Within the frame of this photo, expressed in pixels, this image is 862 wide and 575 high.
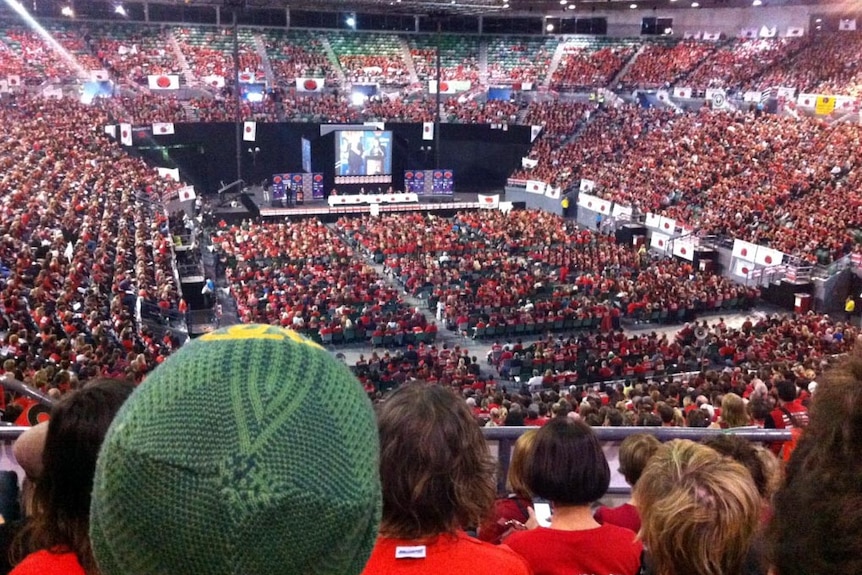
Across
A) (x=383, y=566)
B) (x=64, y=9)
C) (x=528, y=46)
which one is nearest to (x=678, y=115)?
(x=528, y=46)

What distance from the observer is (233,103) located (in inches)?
1405

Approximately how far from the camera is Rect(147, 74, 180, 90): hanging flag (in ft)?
117

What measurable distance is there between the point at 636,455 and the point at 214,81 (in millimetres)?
37473

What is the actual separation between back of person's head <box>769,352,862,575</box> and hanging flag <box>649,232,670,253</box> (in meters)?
25.1

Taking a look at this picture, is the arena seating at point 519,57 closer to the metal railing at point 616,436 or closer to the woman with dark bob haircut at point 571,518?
the metal railing at point 616,436

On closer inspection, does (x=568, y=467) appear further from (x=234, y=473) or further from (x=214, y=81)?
(x=214, y=81)

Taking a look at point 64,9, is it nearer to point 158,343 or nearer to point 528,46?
point 528,46

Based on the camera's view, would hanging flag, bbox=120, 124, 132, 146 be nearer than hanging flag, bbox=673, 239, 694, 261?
No

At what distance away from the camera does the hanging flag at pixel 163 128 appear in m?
31.3

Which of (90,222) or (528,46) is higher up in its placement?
(528,46)

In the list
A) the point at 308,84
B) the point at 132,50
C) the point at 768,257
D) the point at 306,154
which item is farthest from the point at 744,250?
the point at 132,50

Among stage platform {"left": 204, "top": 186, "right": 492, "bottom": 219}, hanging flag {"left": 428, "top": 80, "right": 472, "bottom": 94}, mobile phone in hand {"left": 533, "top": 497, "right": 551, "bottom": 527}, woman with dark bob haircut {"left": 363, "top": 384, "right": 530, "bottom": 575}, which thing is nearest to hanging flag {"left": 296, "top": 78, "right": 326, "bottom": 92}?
hanging flag {"left": 428, "top": 80, "right": 472, "bottom": 94}

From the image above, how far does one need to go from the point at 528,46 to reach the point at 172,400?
46.9m

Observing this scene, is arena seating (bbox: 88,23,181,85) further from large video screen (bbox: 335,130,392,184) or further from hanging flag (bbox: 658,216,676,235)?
hanging flag (bbox: 658,216,676,235)
